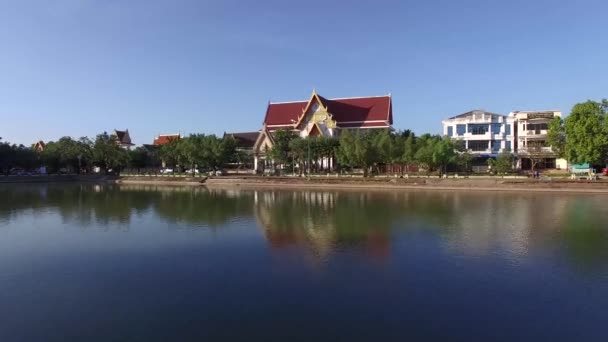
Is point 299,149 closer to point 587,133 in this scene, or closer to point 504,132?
point 504,132

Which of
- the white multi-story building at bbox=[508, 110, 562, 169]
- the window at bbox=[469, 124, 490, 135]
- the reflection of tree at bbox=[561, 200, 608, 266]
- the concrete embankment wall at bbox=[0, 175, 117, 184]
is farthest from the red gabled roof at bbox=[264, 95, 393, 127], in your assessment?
the reflection of tree at bbox=[561, 200, 608, 266]

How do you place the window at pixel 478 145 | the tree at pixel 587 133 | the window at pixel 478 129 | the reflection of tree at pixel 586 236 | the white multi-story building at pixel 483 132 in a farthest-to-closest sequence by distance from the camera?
1. the window at pixel 478 145
2. the window at pixel 478 129
3. the white multi-story building at pixel 483 132
4. the tree at pixel 587 133
5. the reflection of tree at pixel 586 236

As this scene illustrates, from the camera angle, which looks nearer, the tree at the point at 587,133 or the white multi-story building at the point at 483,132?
the tree at the point at 587,133

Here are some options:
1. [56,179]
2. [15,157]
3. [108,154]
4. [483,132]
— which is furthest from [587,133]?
[15,157]

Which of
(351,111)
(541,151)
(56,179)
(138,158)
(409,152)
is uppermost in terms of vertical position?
(351,111)

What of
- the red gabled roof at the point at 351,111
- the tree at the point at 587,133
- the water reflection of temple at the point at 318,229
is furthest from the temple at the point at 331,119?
the water reflection of temple at the point at 318,229

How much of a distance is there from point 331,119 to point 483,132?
17532 mm

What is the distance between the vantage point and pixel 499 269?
36.3ft

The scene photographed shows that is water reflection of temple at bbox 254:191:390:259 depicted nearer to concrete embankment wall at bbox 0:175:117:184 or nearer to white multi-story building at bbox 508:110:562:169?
white multi-story building at bbox 508:110:562:169

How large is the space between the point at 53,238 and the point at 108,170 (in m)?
48.1

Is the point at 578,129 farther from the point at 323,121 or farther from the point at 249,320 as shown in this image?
the point at 249,320

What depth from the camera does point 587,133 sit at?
3556 centimetres

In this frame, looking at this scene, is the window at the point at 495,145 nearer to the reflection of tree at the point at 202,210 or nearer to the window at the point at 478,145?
the window at the point at 478,145

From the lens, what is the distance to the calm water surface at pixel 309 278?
304 inches
